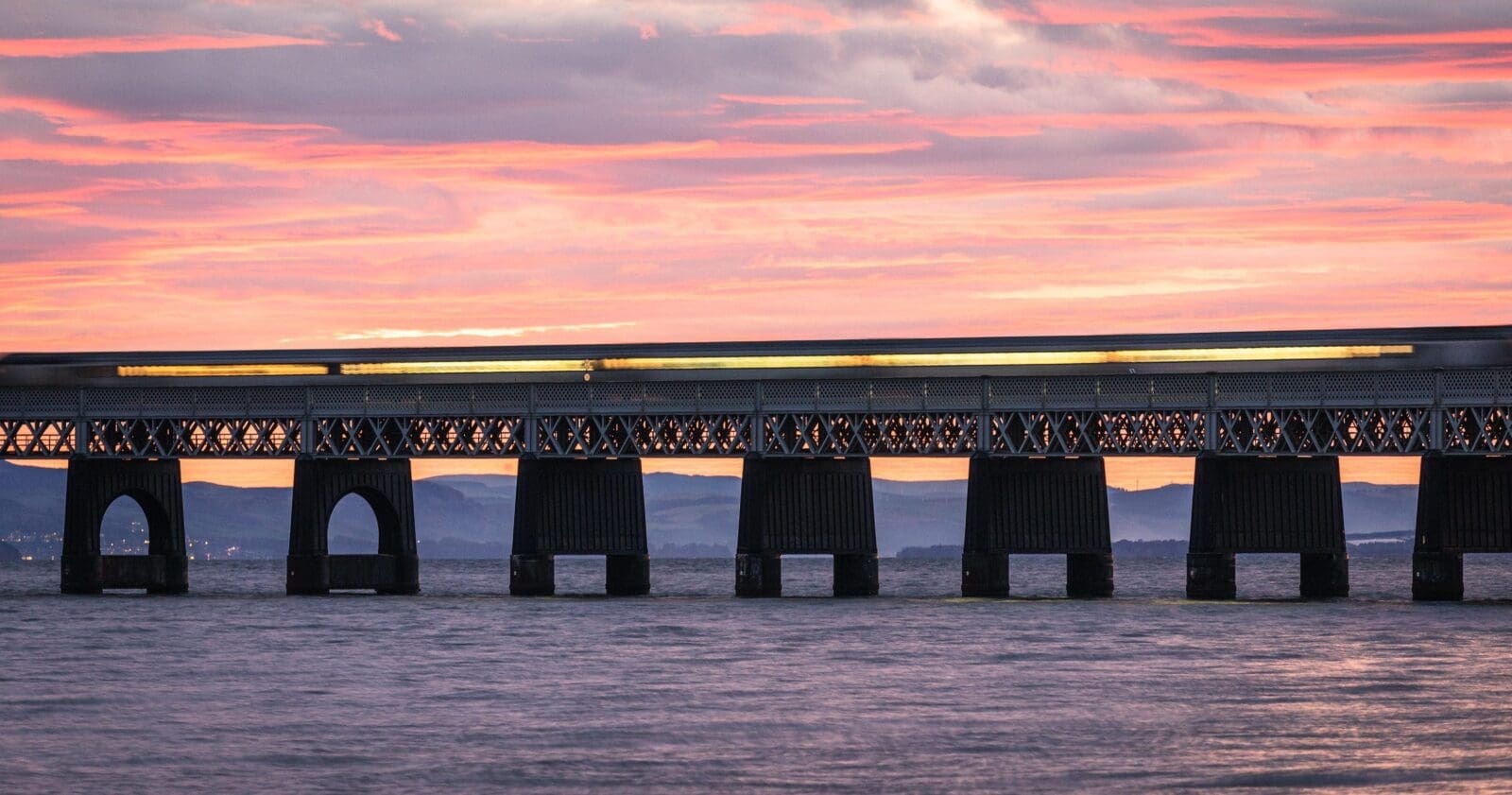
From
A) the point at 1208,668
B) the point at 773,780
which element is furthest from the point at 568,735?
the point at 1208,668

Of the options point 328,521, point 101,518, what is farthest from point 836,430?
point 101,518

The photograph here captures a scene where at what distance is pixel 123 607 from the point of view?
4026 inches

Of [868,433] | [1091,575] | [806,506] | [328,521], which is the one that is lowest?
[1091,575]

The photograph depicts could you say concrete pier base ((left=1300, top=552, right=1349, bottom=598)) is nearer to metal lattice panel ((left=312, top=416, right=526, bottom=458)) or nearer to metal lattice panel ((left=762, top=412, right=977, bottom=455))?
metal lattice panel ((left=762, top=412, right=977, bottom=455))

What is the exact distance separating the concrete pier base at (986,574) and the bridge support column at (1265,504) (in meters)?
7.76

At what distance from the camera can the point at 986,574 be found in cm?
10219

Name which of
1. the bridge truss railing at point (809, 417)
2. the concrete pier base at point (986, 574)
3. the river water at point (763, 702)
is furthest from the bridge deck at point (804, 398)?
the river water at point (763, 702)

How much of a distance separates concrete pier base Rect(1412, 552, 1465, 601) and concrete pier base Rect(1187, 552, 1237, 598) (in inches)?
288

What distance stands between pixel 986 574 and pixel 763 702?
164ft

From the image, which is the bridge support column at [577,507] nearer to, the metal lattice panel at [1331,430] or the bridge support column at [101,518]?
the bridge support column at [101,518]

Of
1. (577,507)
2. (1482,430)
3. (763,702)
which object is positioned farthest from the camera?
(577,507)

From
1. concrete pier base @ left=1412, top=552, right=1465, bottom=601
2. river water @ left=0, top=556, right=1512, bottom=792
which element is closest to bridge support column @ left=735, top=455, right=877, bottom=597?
river water @ left=0, top=556, right=1512, bottom=792

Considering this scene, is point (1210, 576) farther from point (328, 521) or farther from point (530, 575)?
point (328, 521)

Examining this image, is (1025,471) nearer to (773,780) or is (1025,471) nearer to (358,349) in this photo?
(358,349)
